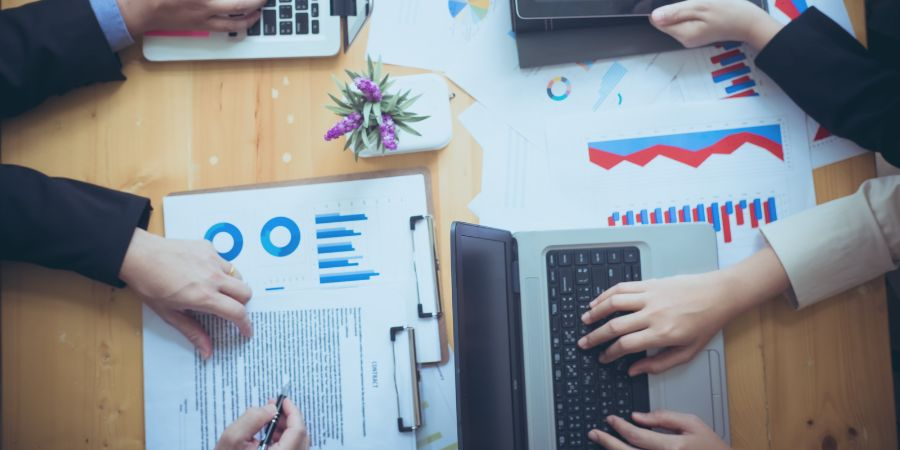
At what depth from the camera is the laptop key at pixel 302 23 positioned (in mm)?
852

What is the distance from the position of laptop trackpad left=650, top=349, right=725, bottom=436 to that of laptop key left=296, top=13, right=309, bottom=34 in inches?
27.4

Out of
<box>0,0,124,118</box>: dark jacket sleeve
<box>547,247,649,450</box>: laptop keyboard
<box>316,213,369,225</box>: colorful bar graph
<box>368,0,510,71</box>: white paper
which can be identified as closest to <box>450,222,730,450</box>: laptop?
<box>547,247,649,450</box>: laptop keyboard

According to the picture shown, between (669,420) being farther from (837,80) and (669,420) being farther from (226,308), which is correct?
(226,308)

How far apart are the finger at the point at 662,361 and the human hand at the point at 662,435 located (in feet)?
0.18

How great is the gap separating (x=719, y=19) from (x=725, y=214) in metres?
0.27

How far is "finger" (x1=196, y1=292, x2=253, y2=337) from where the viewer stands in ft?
2.64

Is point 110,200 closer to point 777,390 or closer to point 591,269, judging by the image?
point 591,269

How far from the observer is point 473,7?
2.84 ft

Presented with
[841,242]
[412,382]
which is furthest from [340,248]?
[841,242]

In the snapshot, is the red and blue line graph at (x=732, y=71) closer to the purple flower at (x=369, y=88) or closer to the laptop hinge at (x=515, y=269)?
the laptop hinge at (x=515, y=269)

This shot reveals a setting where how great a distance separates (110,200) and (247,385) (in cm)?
33

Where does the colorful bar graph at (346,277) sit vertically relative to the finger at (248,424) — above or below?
above

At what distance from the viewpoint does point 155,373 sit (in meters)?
0.84

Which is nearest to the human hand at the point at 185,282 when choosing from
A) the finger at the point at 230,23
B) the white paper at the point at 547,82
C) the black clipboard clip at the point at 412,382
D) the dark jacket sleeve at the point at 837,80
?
the black clipboard clip at the point at 412,382
